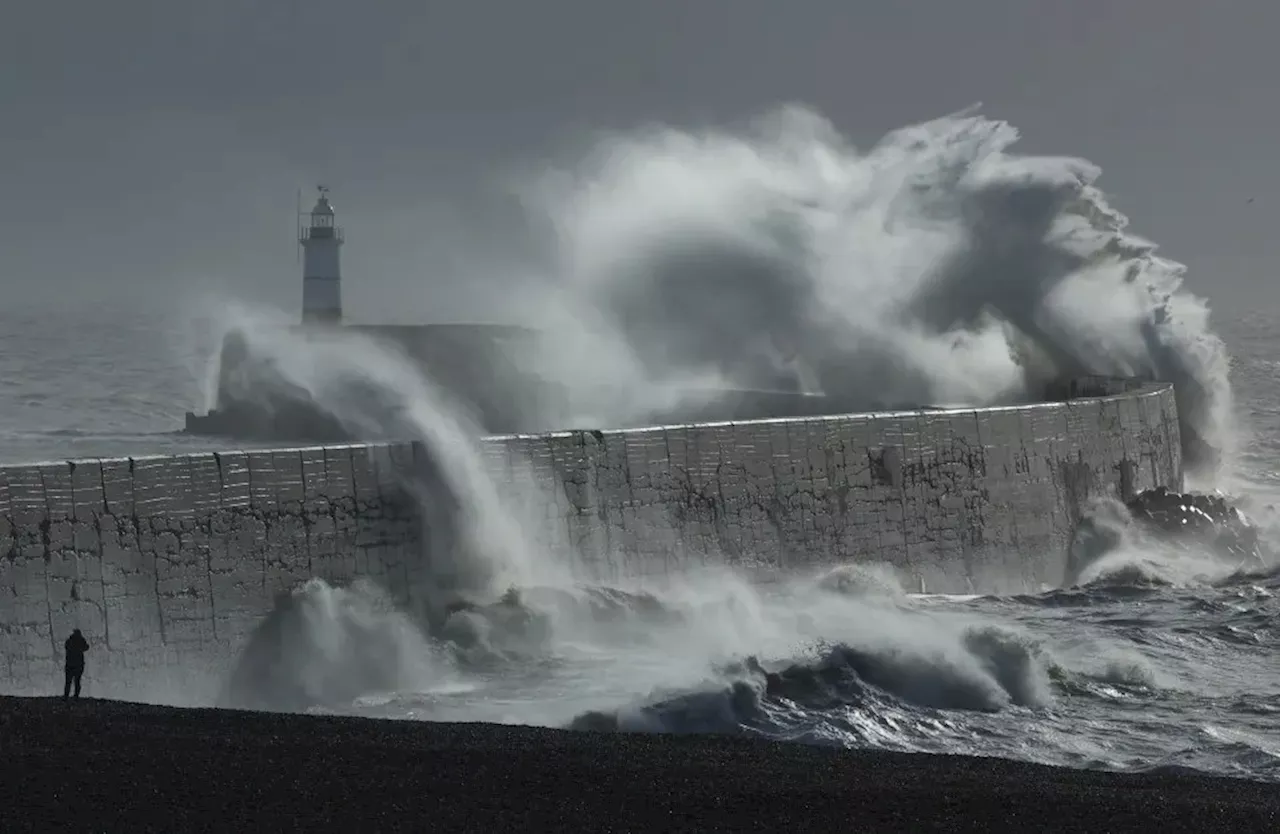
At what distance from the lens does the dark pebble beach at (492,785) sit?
7.04 metres

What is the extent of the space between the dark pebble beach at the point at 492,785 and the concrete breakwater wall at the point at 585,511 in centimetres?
207

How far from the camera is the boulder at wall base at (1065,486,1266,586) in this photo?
18.4 meters

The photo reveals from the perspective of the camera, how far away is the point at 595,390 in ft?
90.1

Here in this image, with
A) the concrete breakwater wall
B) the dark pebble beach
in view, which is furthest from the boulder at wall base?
the dark pebble beach

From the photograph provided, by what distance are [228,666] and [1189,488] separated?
15.2m

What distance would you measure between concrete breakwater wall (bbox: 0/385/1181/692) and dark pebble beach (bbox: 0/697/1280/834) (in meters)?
2.07

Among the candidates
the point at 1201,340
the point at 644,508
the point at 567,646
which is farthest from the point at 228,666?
the point at 1201,340

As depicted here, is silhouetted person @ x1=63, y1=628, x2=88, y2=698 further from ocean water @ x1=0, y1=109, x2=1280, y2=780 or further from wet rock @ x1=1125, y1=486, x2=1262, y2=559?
wet rock @ x1=1125, y1=486, x2=1262, y2=559

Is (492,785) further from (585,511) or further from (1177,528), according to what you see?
(1177,528)

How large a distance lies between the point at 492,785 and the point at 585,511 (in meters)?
6.42

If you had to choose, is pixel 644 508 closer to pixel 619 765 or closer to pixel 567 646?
pixel 567 646

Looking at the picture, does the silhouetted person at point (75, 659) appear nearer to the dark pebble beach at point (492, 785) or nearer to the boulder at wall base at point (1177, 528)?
the dark pebble beach at point (492, 785)

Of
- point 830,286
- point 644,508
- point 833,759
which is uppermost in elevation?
point 830,286

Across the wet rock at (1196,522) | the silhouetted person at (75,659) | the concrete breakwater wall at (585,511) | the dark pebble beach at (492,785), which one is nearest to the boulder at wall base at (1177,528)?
the wet rock at (1196,522)
